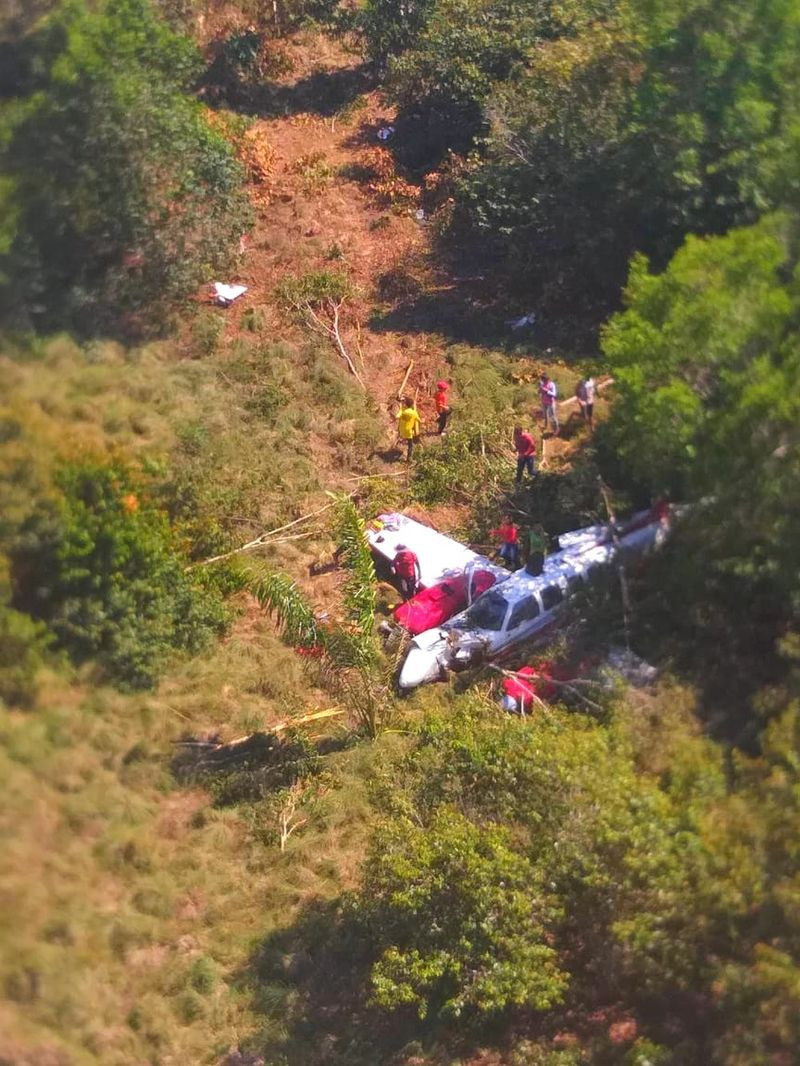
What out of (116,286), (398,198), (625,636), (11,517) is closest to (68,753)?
(11,517)

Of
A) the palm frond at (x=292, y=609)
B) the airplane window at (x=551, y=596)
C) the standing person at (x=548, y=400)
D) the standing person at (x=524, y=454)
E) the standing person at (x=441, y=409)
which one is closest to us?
the palm frond at (x=292, y=609)

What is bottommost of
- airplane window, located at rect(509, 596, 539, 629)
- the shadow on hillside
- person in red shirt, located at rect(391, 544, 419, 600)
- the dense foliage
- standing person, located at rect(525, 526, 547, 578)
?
person in red shirt, located at rect(391, 544, 419, 600)

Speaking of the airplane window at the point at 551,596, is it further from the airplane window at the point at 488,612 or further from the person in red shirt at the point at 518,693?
the person in red shirt at the point at 518,693

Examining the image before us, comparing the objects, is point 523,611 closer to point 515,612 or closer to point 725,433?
point 515,612

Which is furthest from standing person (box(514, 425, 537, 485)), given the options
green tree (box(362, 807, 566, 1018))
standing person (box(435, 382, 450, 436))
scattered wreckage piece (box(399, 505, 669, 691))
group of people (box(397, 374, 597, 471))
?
green tree (box(362, 807, 566, 1018))

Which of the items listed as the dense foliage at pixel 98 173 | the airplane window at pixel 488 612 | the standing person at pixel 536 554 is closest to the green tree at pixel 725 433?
the standing person at pixel 536 554

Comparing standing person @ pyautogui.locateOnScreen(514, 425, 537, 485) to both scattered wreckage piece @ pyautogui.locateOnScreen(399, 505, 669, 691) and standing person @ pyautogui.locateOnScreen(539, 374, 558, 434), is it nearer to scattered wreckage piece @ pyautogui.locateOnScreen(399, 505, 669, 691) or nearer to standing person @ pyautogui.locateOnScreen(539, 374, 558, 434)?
standing person @ pyautogui.locateOnScreen(539, 374, 558, 434)

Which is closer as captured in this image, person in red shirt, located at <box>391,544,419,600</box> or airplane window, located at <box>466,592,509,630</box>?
airplane window, located at <box>466,592,509,630</box>
